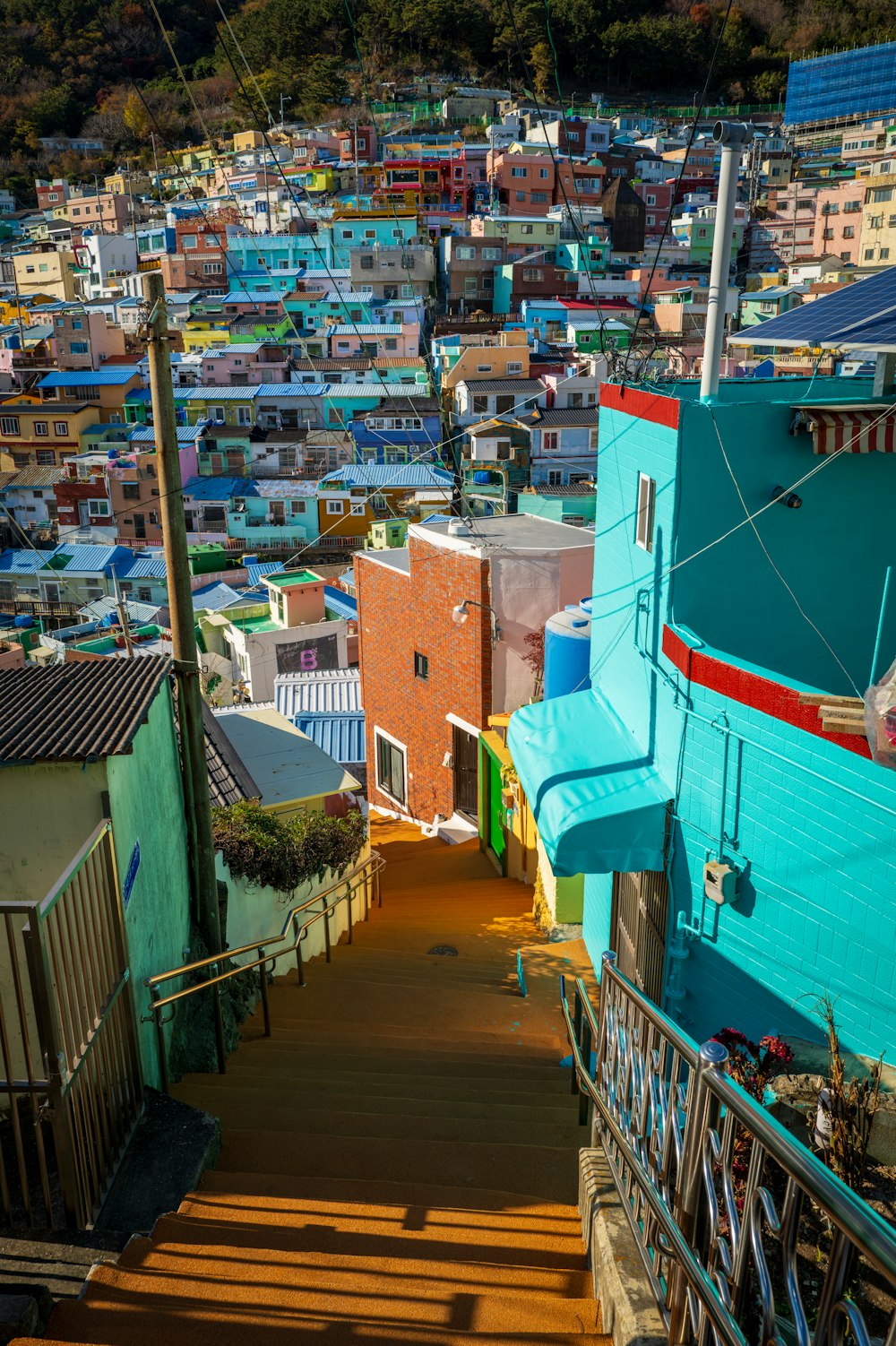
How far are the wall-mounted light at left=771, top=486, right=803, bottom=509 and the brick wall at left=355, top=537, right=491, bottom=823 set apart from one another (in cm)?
759

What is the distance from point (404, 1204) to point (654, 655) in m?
4.42

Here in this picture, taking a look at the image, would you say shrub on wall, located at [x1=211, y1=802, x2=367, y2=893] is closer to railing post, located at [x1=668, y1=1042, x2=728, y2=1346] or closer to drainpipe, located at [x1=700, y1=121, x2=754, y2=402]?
drainpipe, located at [x1=700, y1=121, x2=754, y2=402]

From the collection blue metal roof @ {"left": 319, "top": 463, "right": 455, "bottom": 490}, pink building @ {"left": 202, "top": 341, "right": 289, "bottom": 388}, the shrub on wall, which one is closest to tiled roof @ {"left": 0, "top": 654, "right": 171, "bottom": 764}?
the shrub on wall

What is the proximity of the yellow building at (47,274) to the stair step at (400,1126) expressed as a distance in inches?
3190

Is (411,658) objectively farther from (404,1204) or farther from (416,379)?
(416,379)

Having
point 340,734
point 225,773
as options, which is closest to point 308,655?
point 340,734

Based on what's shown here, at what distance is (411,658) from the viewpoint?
1739cm

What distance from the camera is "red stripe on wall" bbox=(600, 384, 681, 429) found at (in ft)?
23.6

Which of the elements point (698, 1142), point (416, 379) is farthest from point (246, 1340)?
point (416, 379)

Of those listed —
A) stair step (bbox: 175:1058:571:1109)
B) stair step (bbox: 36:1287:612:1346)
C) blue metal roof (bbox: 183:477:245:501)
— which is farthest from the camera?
blue metal roof (bbox: 183:477:245:501)

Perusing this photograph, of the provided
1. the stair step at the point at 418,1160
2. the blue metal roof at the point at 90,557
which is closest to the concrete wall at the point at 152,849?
the stair step at the point at 418,1160

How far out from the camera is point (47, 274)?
76.4m

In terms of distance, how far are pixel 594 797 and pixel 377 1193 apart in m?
3.50

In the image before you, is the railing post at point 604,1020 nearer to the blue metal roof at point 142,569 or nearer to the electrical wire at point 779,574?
the electrical wire at point 779,574
